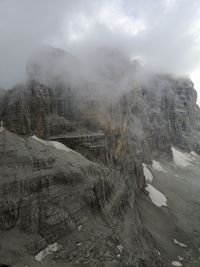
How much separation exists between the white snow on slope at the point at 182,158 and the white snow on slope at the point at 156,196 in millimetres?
37106

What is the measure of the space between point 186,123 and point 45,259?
4238 inches

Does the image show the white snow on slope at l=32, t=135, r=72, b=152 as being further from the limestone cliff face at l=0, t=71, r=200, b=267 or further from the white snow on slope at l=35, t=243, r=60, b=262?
the white snow on slope at l=35, t=243, r=60, b=262

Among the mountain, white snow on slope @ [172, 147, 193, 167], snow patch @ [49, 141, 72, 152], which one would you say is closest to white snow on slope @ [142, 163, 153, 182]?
the mountain

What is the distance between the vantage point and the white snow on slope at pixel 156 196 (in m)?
51.0

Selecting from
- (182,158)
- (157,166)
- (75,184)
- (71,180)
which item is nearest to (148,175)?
(157,166)

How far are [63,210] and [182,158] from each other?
78515mm

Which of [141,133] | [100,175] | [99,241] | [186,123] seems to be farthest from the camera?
[186,123]

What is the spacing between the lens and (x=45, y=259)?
24156mm

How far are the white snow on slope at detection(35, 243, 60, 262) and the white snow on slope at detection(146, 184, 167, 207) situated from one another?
1110 inches

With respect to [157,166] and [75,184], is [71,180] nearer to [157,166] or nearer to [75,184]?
[75,184]

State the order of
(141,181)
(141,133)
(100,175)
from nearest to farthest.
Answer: (100,175)
(141,181)
(141,133)

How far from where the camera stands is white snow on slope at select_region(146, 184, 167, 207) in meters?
51.0

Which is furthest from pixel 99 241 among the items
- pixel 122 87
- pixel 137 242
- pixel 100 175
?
pixel 122 87

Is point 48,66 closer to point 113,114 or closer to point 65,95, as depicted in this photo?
point 65,95
